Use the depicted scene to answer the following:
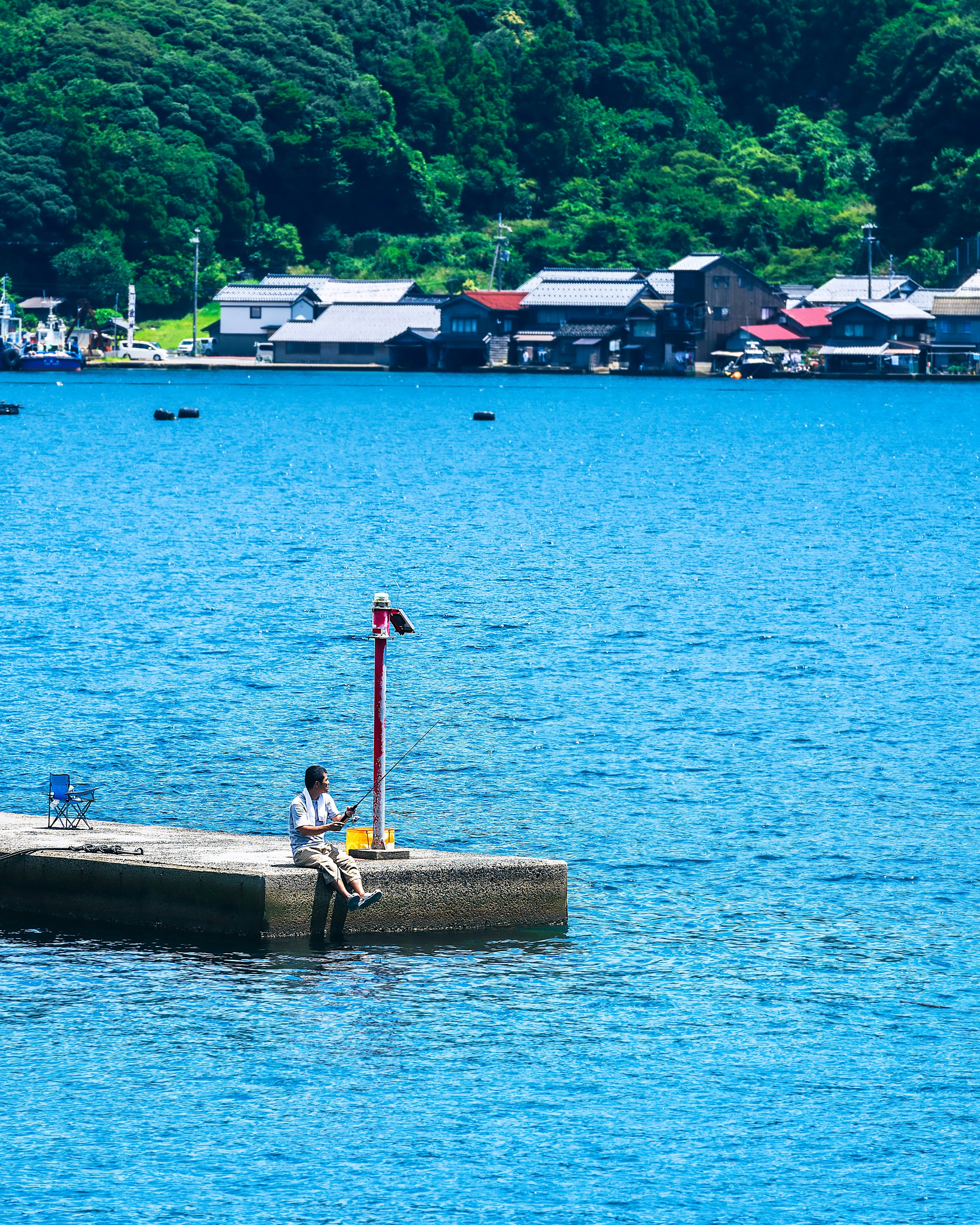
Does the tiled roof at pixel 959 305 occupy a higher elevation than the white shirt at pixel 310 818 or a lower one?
higher

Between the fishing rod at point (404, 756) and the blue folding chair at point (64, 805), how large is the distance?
11.5ft

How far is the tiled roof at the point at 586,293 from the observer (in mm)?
191250

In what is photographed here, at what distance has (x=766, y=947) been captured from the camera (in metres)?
23.2

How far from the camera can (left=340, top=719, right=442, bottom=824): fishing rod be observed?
25438mm

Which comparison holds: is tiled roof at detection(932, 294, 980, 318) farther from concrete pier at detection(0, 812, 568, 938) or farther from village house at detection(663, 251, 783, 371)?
concrete pier at detection(0, 812, 568, 938)

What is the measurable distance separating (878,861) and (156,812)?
1070cm

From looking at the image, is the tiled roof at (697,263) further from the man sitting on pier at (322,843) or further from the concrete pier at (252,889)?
the man sitting on pier at (322,843)

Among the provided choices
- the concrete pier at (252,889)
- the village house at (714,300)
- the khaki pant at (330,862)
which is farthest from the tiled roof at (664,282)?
the khaki pant at (330,862)

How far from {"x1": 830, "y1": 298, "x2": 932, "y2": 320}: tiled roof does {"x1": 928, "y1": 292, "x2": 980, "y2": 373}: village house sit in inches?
63.1

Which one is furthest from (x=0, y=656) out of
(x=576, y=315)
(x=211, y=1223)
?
(x=576, y=315)

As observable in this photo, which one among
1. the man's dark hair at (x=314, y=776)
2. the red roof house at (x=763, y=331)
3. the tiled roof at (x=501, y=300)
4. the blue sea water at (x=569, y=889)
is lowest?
the blue sea water at (x=569, y=889)

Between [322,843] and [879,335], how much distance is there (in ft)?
582

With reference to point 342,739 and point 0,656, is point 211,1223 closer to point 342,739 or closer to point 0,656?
point 342,739

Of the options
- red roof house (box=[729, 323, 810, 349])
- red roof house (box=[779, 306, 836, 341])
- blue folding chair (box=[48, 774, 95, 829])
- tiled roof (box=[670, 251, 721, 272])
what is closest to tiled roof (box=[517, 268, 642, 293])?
tiled roof (box=[670, 251, 721, 272])
